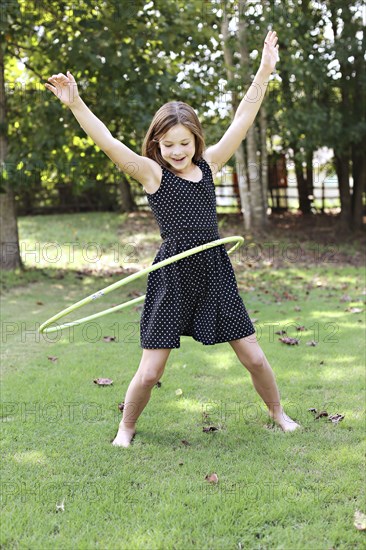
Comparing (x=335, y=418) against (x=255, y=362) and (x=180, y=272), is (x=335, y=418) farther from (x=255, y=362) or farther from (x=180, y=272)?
(x=180, y=272)

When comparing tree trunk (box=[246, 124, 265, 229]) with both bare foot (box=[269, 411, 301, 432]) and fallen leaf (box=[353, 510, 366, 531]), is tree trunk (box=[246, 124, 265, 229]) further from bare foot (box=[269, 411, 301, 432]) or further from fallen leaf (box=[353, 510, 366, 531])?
fallen leaf (box=[353, 510, 366, 531])

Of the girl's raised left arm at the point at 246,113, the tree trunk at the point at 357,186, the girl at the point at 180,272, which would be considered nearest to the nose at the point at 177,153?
the girl at the point at 180,272

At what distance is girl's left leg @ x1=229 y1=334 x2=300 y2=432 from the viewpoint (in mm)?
3533

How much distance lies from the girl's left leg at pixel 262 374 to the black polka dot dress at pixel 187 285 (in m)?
0.08

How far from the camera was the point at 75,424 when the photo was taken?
3773 millimetres

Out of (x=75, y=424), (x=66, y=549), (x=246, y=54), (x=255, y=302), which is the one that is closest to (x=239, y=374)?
(x=75, y=424)

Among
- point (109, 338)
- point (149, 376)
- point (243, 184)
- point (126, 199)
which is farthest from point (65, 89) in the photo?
point (126, 199)

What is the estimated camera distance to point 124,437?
3.53m

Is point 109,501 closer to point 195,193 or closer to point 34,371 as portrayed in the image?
point 195,193

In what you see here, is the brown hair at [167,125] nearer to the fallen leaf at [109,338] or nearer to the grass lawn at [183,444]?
the grass lawn at [183,444]

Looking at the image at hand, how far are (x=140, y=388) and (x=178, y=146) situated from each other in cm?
129

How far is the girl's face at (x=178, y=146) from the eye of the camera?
11.0 ft

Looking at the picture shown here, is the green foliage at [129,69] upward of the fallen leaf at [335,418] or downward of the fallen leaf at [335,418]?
upward

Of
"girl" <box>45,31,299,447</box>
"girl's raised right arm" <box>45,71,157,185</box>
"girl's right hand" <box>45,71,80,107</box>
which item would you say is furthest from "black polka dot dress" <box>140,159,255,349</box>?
"girl's right hand" <box>45,71,80,107</box>
